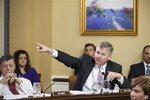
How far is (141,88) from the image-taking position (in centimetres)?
220

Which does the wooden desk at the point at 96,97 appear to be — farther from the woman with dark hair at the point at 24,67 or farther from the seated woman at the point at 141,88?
the woman with dark hair at the point at 24,67

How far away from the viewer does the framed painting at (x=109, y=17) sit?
17.7 ft

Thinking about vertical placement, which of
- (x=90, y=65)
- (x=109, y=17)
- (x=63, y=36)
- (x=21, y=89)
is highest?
(x=109, y=17)

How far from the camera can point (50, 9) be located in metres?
5.42

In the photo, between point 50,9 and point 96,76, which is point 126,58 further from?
point 96,76

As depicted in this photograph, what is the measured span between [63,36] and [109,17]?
33.4 inches

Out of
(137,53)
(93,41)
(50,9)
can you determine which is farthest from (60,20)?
(137,53)

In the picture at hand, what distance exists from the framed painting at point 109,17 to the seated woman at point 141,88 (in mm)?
3244

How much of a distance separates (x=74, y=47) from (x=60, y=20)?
0.52 m

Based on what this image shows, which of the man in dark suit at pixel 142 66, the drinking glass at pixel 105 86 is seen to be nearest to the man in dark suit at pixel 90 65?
the drinking glass at pixel 105 86

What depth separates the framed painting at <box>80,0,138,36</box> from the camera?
5.41m

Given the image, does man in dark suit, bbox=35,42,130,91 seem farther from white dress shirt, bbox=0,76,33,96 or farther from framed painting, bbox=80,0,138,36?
framed painting, bbox=80,0,138,36

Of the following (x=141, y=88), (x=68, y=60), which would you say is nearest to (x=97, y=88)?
(x=68, y=60)

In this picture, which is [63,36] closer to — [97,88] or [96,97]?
[97,88]
